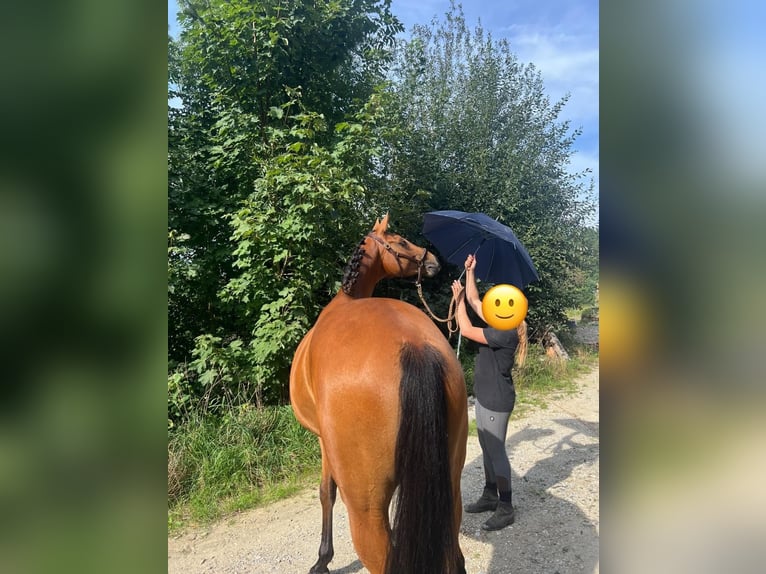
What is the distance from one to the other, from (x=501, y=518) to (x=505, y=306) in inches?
88.1

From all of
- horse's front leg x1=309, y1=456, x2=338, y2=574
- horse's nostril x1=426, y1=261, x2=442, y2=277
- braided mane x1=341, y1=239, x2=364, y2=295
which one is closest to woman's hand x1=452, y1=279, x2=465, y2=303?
horse's nostril x1=426, y1=261, x2=442, y2=277

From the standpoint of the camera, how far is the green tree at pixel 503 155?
28.7 feet

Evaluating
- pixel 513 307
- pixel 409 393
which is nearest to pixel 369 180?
pixel 513 307

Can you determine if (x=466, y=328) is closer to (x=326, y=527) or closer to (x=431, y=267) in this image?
(x=431, y=267)

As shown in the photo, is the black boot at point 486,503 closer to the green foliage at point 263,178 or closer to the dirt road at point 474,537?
the dirt road at point 474,537

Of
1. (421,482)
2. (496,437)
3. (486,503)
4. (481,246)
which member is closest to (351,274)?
(481,246)

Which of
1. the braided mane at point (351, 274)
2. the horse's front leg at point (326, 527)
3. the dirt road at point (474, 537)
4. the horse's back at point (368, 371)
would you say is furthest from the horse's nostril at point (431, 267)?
the dirt road at point (474, 537)

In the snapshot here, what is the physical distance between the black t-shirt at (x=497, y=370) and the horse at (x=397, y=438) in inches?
53.0

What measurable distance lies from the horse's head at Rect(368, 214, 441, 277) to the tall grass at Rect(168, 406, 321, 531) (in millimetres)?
2348

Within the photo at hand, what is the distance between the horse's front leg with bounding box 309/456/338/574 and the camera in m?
3.05

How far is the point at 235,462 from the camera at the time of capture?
13.6 feet

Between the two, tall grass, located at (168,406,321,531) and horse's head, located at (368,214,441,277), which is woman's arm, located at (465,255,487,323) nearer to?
horse's head, located at (368,214,441,277)
